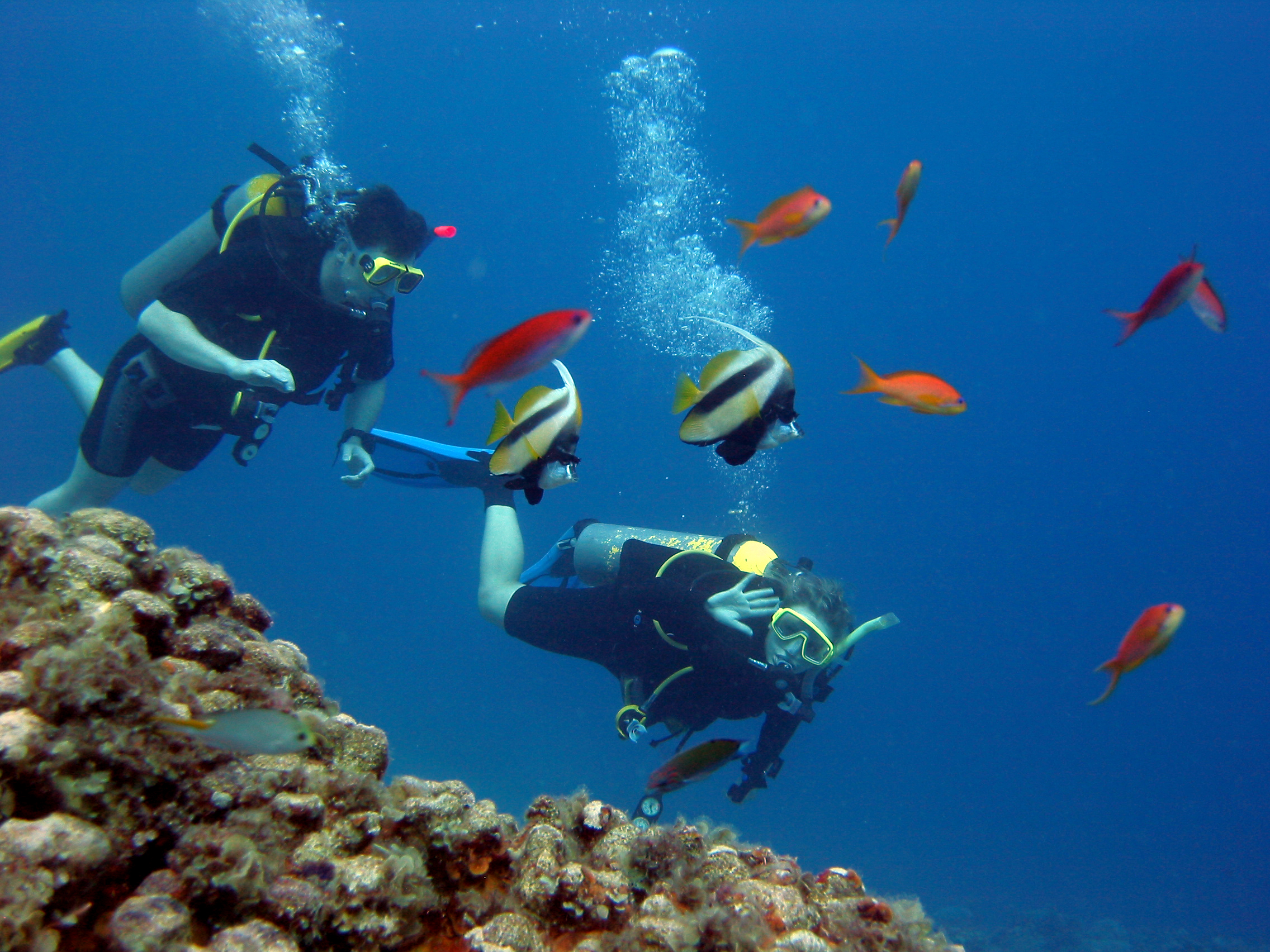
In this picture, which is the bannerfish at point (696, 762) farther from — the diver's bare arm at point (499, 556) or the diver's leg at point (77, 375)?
the diver's leg at point (77, 375)

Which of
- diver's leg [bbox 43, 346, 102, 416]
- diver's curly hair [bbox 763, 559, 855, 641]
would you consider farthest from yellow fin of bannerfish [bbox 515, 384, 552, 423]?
diver's leg [bbox 43, 346, 102, 416]

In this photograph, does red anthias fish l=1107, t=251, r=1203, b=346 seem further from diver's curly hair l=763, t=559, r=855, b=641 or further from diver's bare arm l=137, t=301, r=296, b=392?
diver's bare arm l=137, t=301, r=296, b=392

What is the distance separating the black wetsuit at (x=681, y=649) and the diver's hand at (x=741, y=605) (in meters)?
0.10

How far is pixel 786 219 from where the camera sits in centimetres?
289

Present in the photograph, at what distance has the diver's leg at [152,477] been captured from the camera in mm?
6152

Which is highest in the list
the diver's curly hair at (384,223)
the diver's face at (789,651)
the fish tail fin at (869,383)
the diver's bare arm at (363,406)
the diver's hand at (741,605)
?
the diver's curly hair at (384,223)

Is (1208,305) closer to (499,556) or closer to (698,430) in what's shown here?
(698,430)

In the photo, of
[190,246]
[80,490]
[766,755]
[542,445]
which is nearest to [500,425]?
[542,445]

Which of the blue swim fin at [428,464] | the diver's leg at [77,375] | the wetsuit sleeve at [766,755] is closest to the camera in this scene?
the wetsuit sleeve at [766,755]

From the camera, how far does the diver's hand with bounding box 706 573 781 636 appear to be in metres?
4.57

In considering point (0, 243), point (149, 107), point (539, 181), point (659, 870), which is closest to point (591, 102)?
point (539, 181)

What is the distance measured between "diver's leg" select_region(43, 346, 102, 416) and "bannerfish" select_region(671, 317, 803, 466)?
23.1ft

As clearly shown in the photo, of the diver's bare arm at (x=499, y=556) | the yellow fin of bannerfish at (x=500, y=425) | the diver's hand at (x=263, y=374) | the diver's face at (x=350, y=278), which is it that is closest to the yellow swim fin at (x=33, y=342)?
the diver's face at (x=350, y=278)

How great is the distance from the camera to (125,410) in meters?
5.47
